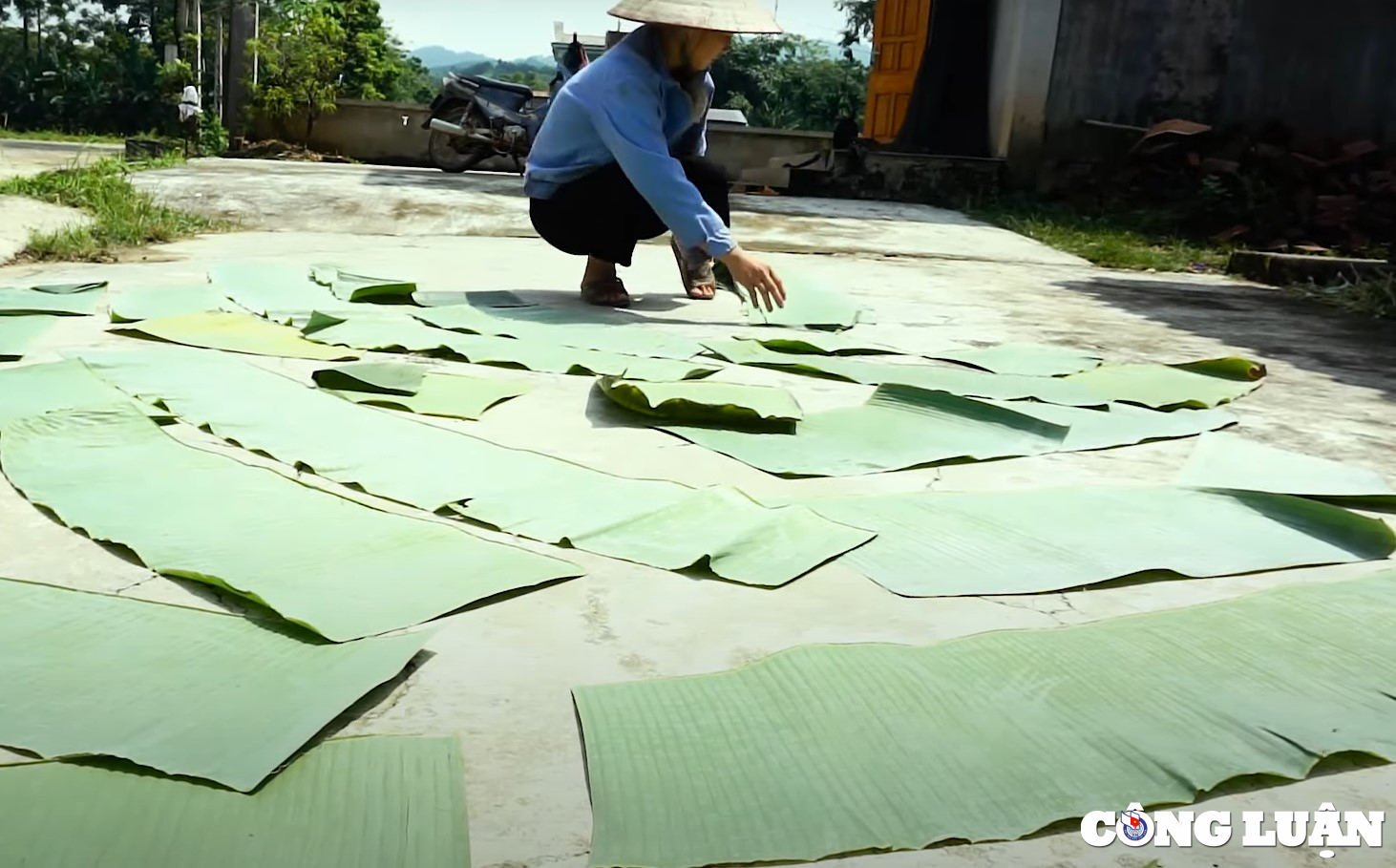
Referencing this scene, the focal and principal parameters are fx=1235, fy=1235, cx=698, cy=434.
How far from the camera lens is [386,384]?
1998 mm

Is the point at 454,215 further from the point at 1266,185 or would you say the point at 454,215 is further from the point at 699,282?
the point at 1266,185

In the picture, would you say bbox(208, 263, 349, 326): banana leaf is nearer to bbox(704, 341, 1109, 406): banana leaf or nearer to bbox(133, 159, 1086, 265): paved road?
bbox(704, 341, 1109, 406): banana leaf

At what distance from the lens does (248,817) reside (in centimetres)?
83

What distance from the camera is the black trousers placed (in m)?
3.04

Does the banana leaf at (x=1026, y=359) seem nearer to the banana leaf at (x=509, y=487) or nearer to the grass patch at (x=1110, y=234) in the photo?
the banana leaf at (x=509, y=487)

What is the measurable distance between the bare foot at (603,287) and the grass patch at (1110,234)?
7.96ft

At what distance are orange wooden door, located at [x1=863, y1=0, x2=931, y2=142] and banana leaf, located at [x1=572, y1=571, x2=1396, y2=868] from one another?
7.94 m

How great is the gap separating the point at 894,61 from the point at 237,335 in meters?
7.53

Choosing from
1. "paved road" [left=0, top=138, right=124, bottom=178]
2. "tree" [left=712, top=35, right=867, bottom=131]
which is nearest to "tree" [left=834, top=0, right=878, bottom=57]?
"tree" [left=712, top=35, right=867, bottom=131]

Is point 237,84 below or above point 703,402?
above

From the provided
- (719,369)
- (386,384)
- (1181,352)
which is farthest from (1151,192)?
(386,384)

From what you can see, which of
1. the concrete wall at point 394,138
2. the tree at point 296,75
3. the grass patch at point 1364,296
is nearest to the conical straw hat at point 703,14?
the grass patch at point 1364,296

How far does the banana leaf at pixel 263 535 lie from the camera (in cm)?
118

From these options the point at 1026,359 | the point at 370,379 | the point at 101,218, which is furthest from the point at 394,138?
the point at 370,379
